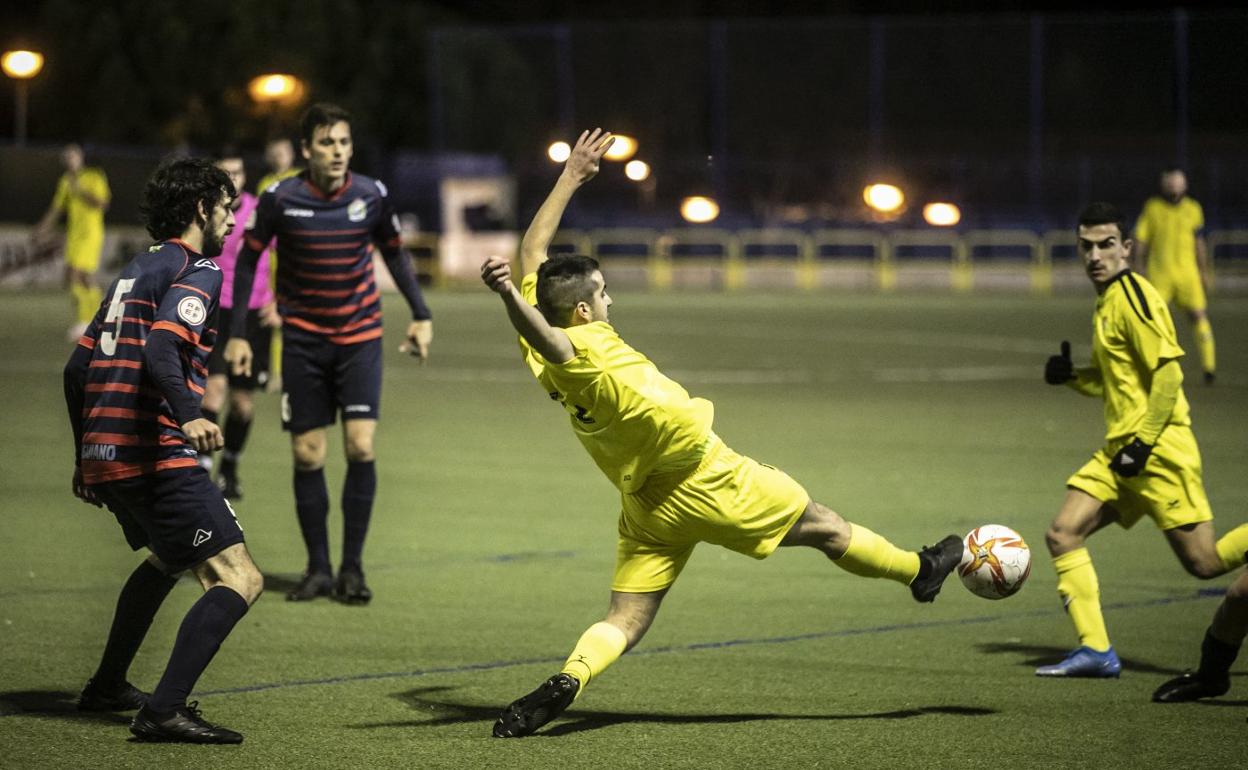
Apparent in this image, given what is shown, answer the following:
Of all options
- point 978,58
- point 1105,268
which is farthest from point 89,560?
point 978,58

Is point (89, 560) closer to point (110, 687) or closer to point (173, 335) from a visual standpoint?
point (110, 687)

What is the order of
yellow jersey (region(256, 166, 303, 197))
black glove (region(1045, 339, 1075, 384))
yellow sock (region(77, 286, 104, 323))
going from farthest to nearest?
yellow sock (region(77, 286, 104, 323)) < yellow jersey (region(256, 166, 303, 197)) < black glove (region(1045, 339, 1075, 384))

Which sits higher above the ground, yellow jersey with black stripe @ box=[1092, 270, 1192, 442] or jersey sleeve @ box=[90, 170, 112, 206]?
jersey sleeve @ box=[90, 170, 112, 206]

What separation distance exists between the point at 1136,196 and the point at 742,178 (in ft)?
29.4

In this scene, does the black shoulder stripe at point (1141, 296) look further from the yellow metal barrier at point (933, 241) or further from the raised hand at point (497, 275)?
the yellow metal barrier at point (933, 241)

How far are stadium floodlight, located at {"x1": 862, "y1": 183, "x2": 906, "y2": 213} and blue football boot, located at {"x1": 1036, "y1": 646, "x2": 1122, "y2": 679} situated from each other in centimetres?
197

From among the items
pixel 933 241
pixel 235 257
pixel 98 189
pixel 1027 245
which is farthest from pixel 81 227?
pixel 1027 245

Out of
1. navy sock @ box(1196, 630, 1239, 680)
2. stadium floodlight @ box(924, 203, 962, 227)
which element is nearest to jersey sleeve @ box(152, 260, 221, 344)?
stadium floodlight @ box(924, 203, 962, 227)

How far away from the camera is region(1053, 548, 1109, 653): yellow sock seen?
7.04 m

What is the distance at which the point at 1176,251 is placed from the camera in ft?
63.0

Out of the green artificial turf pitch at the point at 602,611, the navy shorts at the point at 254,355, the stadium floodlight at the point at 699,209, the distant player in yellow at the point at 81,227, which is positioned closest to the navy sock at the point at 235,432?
the navy shorts at the point at 254,355

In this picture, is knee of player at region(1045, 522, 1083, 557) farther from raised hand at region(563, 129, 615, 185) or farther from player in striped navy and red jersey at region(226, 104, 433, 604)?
player in striped navy and red jersey at region(226, 104, 433, 604)

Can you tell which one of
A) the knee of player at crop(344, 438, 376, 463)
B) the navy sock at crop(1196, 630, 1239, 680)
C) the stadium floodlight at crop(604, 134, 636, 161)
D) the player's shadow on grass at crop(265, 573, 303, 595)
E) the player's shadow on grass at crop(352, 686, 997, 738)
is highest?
the stadium floodlight at crop(604, 134, 636, 161)

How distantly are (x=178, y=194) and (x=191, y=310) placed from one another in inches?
17.7
